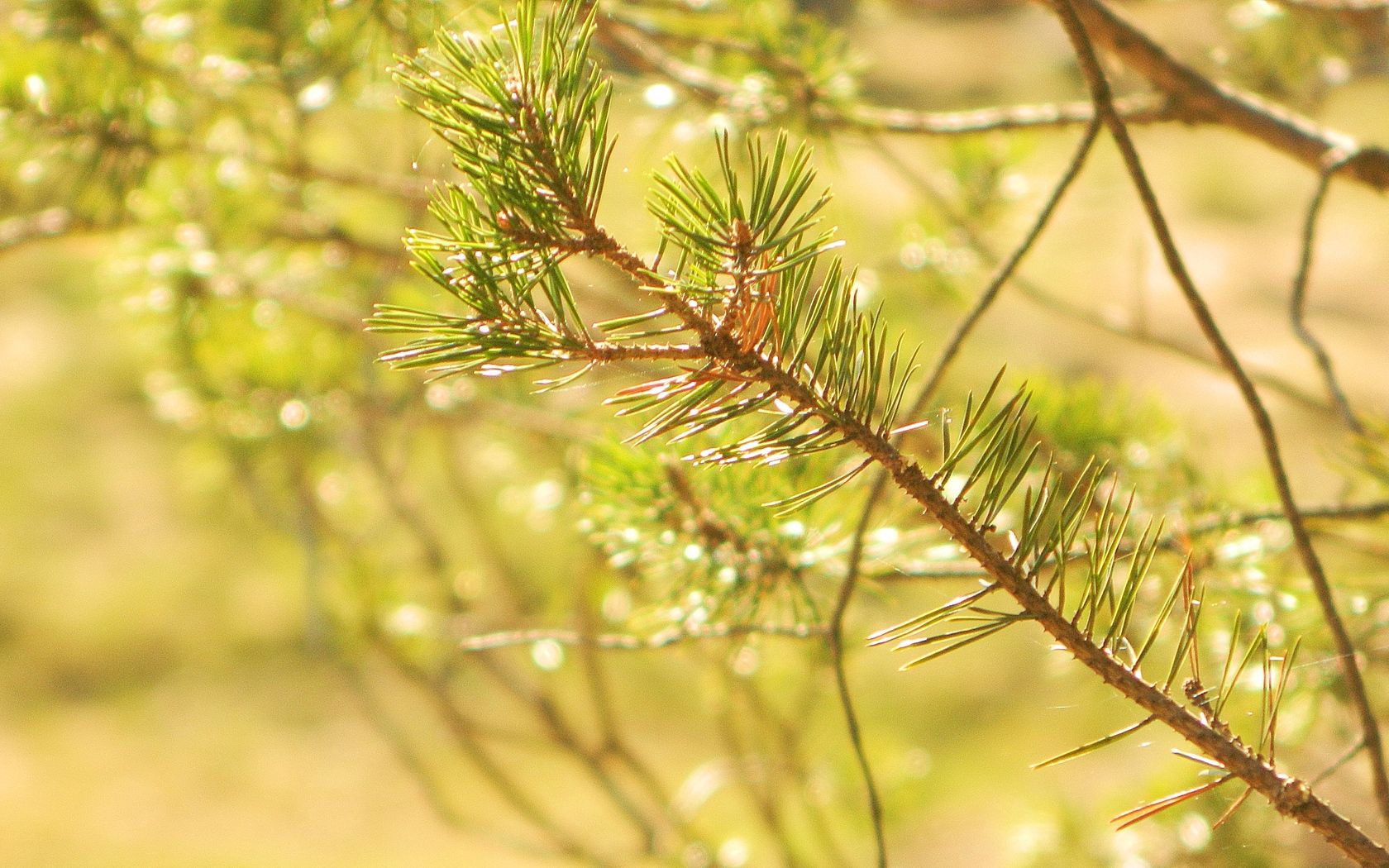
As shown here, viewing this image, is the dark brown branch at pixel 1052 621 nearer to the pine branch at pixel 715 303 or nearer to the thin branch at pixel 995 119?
the pine branch at pixel 715 303

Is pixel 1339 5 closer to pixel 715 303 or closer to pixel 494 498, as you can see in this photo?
pixel 715 303

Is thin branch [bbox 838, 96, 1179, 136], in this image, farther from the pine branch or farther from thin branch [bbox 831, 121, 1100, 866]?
the pine branch

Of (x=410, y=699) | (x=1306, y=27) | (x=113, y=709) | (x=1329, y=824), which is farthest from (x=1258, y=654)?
(x=113, y=709)

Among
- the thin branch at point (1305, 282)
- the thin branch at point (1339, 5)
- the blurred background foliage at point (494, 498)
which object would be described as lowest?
the blurred background foliage at point (494, 498)

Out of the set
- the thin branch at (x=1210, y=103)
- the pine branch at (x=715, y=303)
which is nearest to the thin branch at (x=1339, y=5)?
the thin branch at (x=1210, y=103)

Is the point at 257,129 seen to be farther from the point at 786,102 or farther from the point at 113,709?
the point at 113,709
